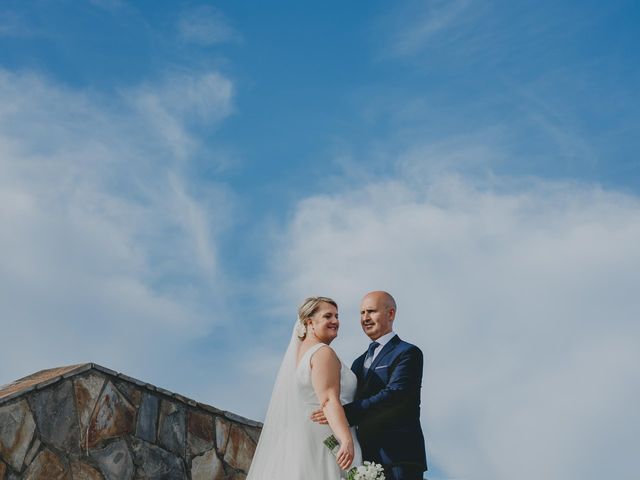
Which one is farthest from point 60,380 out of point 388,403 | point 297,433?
point 388,403

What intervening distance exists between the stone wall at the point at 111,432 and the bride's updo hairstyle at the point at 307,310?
2611 millimetres

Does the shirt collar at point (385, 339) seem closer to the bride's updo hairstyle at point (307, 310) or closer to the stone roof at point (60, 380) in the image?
the bride's updo hairstyle at point (307, 310)

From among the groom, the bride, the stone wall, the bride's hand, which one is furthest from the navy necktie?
the stone wall

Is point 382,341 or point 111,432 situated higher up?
point 111,432

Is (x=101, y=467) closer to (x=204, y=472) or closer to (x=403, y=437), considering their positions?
(x=204, y=472)

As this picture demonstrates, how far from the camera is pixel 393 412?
564 cm

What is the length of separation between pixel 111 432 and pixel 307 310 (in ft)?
9.37

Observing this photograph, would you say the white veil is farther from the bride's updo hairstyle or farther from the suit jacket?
the suit jacket

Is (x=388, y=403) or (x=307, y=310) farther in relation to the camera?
(x=307, y=310)

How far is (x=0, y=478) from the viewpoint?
6.99 metres

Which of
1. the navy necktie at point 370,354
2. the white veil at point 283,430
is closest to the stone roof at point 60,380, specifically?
the white veil at point 283,430

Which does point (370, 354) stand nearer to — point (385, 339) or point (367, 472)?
point (385, 339)

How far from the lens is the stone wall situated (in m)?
7.21

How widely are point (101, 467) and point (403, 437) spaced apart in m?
3.13
